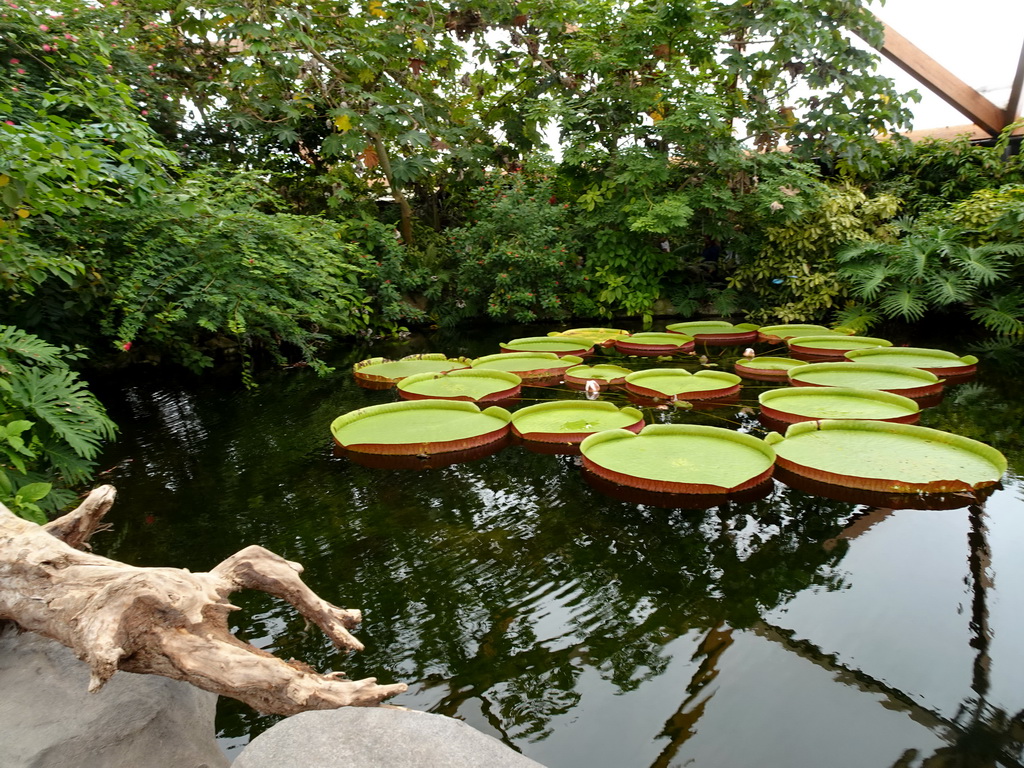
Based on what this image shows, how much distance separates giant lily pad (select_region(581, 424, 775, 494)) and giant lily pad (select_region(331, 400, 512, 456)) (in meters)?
0.75

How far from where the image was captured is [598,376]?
4.60m

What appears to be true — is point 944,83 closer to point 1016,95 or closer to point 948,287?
point 1016,95

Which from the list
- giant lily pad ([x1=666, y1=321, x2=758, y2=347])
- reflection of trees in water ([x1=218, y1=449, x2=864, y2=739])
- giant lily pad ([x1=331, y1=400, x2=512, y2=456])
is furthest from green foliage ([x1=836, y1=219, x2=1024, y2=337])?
giant lily pad ([x1=331, y1=400, x2=512, y2=456])

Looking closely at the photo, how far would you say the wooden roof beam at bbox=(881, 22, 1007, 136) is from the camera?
8125 millimetres

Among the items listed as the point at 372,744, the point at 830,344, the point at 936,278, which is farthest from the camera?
the point at 936,278

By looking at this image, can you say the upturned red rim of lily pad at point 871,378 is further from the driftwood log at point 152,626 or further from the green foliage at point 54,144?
the green foliage at point 54,144

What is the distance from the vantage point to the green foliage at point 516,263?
783 cm

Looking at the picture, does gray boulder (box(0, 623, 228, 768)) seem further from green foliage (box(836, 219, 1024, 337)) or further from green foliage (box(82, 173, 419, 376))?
green foliage (box(836, 219, 1024, 337))

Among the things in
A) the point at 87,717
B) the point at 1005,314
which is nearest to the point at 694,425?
the point at 87,717

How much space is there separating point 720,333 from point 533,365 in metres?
2.28

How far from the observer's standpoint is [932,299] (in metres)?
6.21

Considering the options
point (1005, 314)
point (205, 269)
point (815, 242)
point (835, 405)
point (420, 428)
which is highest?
point (815, 242)

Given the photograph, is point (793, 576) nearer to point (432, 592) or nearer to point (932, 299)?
point (432, 592)

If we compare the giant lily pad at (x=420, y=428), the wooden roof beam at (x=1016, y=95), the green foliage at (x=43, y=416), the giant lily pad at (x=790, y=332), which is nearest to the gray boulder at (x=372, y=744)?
the green foliage at (x=43, y=416)
